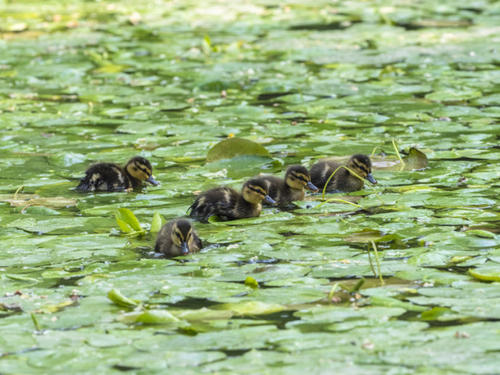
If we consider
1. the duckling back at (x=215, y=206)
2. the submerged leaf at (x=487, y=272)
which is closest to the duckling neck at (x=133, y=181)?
the duckling back at (x=215, y=206)

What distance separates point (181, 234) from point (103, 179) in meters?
1.94

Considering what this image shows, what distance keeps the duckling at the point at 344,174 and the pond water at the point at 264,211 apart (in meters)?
0.12

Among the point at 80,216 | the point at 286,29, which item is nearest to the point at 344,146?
the point at 80,216

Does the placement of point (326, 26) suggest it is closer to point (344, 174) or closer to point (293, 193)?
point (344, 174)

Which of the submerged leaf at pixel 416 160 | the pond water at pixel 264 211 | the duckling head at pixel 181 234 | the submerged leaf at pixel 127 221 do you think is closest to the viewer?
the pond water at pixel 264 211

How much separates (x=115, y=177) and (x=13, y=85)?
4.64m

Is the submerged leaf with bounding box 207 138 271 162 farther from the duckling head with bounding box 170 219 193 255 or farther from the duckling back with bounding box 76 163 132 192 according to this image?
the duckling head with bounding box 170 219 193 255

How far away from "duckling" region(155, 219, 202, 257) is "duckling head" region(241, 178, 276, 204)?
0.84 metres

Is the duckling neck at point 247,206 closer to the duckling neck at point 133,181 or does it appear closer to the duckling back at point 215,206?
the duckling back at point 215,206

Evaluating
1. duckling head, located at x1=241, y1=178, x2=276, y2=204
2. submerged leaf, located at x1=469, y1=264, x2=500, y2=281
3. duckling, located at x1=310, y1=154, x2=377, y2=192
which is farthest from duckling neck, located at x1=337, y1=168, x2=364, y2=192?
submerged leaf, located at x1=469, y1=264, x2=500, y2=281

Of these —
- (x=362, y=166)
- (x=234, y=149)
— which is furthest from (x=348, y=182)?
(x=234, y=149)

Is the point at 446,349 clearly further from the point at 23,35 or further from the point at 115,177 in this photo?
the point at 23,35

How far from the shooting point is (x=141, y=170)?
22.9 ft

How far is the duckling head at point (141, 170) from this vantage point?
695 cm
